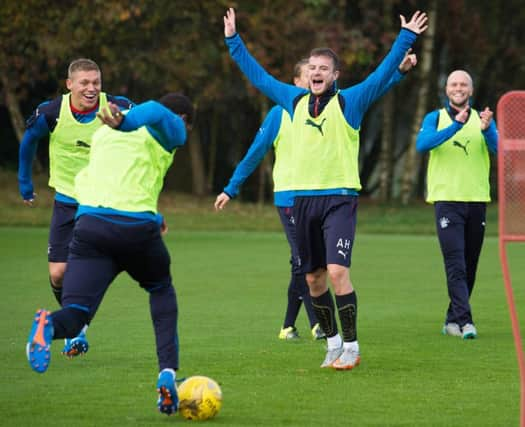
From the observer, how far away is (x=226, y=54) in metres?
31.6

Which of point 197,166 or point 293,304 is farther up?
point 293,304

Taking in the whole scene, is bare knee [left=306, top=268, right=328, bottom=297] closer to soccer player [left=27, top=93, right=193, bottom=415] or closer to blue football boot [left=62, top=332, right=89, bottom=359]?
blue football boot [left=62, top=332, right=89, bottom=359]

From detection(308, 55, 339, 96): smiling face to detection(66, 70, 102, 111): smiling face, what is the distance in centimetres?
191

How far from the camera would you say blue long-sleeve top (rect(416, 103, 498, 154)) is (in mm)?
11602

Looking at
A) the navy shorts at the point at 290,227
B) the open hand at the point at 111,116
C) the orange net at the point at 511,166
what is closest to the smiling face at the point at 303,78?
the navy shorts at the point at 290,227

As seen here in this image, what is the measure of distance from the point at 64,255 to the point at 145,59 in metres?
Result: 21.1

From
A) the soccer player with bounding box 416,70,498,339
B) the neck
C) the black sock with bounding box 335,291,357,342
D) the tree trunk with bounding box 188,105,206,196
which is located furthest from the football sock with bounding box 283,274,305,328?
the tree trunk with bounding box 188,105,206,196

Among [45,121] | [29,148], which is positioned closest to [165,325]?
[45,121]

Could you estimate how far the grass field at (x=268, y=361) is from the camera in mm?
8117

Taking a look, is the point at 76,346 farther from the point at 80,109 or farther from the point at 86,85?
the point at 86,85

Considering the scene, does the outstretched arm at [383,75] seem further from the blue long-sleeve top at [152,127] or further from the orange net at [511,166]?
the orange net at [511,166]

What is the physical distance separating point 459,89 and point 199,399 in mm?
5154

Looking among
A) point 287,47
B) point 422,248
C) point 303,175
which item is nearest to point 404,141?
point 287,47

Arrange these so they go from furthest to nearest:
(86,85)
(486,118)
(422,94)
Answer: (422,94)
(486,118)
(86,85)
